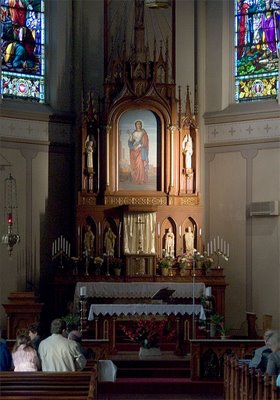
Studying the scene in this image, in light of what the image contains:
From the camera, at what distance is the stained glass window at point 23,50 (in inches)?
875

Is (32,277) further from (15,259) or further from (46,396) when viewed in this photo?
(46,396)

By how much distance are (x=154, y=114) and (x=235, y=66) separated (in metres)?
2.45

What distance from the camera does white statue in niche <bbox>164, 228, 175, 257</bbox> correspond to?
21375mm

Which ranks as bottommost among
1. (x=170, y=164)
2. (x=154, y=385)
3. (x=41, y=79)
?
(x=154, y=385)

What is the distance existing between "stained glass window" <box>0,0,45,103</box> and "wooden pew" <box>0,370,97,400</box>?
12.1m

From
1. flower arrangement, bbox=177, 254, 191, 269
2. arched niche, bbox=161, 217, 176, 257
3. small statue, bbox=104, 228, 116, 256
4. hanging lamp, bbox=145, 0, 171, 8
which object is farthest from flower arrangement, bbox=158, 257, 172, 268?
hanging lamp, bbox=145, 0, 171, 8

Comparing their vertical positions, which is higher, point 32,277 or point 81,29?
point 81,29

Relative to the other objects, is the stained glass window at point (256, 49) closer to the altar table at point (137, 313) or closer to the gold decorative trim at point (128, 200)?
the gold decorative trim at point (128, 200)

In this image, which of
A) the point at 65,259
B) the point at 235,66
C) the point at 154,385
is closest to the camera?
the point at 154,385

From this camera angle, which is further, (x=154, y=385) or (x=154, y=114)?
(x=154, y=114)

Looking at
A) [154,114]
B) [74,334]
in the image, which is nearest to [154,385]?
[74,334]

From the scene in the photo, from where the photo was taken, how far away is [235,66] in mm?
22938

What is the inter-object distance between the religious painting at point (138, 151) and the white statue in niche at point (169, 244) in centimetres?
99

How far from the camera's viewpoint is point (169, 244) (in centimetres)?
2144
